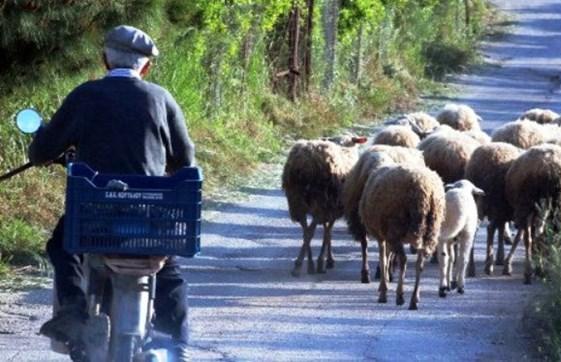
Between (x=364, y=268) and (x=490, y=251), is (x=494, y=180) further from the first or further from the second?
(x=364, y=268)

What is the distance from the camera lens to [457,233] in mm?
11109

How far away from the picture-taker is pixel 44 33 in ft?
31.3

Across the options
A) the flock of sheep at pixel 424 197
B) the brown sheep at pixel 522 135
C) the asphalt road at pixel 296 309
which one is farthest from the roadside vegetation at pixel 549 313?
the brown sheep at pixel 522 135

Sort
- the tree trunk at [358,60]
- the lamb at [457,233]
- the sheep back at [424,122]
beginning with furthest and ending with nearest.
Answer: the tree trunk at [358,60] < the sheep back at [424,122] < the lamb at [457,233]

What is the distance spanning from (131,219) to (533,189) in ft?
21.5

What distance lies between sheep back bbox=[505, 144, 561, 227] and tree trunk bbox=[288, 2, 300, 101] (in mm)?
9770

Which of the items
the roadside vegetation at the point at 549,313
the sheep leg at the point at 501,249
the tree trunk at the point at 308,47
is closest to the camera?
the roadside vegetation at the point at 549,313

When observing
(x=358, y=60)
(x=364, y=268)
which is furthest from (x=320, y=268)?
(x=358, y=60)

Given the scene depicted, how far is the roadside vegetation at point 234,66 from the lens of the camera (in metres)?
10.0

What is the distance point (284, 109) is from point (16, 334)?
11935 millimetres

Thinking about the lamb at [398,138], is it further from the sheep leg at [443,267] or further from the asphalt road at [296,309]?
the sheep leg at [443,267]

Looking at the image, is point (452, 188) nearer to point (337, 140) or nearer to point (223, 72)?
point (337, 140)

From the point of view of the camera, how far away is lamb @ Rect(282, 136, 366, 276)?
11883 mm

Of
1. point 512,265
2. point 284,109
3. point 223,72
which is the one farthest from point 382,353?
point 284,109
